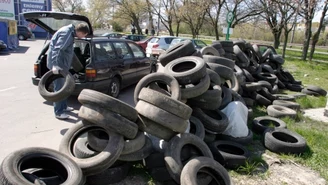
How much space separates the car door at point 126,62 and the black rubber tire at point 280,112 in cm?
404

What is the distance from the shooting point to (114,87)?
7.28m

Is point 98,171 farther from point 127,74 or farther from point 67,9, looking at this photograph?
point 67,9

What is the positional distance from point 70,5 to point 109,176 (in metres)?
66.1

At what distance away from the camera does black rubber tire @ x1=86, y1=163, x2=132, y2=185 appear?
3383mm

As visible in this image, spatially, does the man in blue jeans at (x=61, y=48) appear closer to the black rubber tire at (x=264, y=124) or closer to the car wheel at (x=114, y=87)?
the car wheel at (x=114, y=87)

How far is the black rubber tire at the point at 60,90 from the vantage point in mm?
4801

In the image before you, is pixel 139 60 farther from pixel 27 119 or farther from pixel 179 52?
pixel 27 119

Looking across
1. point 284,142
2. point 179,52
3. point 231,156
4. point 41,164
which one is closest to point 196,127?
point 231,156

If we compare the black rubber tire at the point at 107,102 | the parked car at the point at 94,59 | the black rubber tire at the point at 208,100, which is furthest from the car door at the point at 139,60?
the black rubber tire at the point at 107,102

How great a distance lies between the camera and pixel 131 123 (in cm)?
345

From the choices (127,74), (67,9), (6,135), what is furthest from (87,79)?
→ (67,9)

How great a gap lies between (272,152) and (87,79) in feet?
14.2

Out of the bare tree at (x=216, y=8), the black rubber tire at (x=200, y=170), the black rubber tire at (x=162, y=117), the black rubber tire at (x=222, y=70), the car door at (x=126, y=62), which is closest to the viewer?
the black rubber tire at (x=200, y=170)

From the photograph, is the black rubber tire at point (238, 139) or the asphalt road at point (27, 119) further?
the black rubber tire at point (238, 139)
